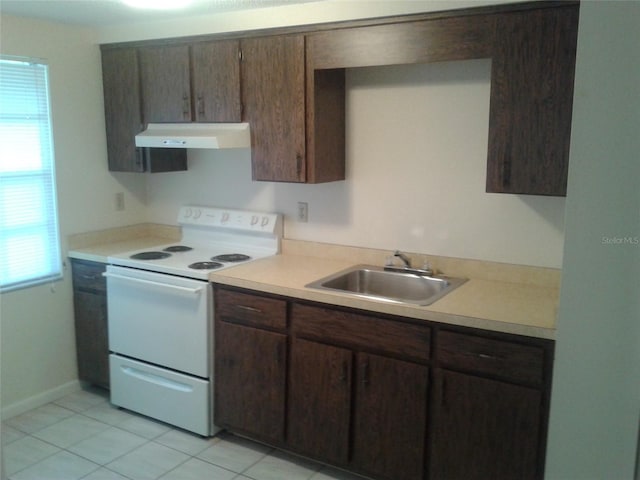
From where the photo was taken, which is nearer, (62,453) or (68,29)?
(62,453)

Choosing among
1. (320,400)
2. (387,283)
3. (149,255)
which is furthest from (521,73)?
(149,255)

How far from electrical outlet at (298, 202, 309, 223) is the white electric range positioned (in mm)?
142

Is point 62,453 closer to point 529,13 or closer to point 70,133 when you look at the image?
point 70,133

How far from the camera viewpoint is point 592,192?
151 centimetres

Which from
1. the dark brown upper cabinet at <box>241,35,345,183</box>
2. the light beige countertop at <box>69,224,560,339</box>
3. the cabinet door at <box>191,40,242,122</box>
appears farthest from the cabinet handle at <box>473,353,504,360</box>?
the cabinet door at <box>191,40,242,122</box>

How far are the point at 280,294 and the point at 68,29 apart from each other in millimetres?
2119

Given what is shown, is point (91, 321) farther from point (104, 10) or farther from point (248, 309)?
point (104, 10)

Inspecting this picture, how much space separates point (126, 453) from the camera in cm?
301

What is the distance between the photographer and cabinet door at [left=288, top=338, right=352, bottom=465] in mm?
2686

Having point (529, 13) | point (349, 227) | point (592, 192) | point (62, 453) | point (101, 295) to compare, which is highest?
point (529, 13)

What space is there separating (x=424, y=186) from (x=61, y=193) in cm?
218

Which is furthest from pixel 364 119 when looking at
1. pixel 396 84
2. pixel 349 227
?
pixel 349 227

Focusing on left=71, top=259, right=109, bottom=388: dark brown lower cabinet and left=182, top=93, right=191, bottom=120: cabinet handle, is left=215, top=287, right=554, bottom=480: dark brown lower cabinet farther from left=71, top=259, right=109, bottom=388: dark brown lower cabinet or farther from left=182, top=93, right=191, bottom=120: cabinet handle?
left=182, top=93, right=191, bottom=120: cabinet handle

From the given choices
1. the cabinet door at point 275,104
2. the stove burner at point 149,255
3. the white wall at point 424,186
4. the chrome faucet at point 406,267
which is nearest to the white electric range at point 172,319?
the stove burner at point 149,255
